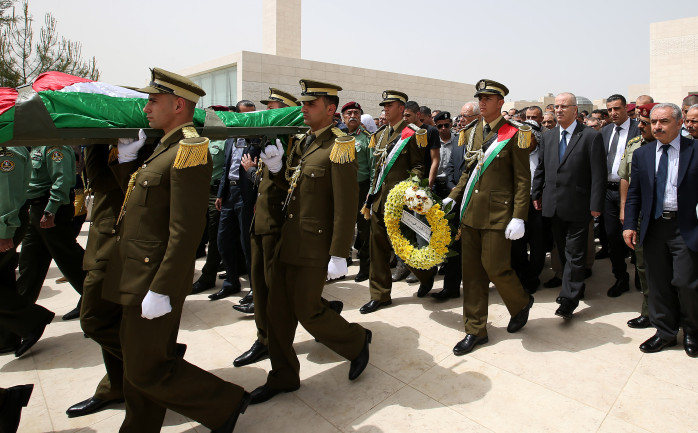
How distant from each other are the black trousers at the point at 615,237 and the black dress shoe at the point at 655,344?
1.40 metres

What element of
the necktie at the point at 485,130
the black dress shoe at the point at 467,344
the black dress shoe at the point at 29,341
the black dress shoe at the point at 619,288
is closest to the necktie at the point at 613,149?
the black dress shoe at the point at 619,288

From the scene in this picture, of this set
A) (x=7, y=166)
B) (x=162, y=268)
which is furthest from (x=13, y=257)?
(x=162, y=268)

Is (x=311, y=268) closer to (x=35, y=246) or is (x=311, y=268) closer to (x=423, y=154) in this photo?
(x=423, y=154)

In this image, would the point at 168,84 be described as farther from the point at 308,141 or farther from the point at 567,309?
the point at 567,309

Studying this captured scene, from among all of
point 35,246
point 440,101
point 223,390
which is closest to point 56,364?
point 35,246

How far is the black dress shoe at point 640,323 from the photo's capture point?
4152mm

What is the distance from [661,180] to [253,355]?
343cm

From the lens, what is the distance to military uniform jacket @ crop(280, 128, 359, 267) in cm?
312

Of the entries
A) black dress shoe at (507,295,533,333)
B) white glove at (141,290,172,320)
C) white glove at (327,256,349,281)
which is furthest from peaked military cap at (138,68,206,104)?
black dress shoe at (507,295,533,333)

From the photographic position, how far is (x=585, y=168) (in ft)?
14.4

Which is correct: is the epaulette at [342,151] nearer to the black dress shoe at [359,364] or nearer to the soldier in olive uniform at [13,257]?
the black dress shoe at [359,364]

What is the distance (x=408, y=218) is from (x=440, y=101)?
78.4 feet

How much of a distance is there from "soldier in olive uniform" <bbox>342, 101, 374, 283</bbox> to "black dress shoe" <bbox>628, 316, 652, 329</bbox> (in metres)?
2.68

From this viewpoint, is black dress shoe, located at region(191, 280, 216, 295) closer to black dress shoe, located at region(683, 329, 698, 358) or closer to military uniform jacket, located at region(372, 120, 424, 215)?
military uniform jacket, located at region(372, 120, 424, 215)
